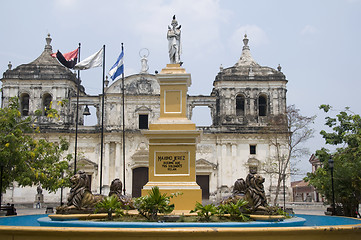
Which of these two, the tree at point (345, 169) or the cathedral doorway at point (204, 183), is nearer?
the tree at point (345, 169)

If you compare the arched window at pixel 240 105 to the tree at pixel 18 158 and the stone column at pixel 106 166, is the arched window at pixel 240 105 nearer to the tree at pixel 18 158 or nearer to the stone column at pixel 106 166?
the stone column at pixel 106 166

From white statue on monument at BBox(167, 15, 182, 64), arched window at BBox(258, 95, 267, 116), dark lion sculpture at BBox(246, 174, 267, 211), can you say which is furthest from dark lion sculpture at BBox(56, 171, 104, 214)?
arched window at BBox(258, 95, 267, 116)

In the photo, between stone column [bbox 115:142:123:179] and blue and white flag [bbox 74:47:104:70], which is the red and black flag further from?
stone column [bbox 115:142:123:179]

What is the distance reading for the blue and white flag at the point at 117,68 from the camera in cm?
2171

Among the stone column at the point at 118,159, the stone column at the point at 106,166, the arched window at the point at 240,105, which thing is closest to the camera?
the stone column at the point at 106,166

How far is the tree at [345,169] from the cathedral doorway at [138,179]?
48.1 ft

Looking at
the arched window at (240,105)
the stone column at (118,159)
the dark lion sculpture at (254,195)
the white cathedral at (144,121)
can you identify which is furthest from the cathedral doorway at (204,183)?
the dark lion sculpture at (254,195)

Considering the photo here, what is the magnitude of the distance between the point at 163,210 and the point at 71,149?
28.1m

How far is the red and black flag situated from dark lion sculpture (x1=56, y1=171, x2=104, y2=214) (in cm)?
1223

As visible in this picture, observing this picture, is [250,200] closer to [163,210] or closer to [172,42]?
[163,210]

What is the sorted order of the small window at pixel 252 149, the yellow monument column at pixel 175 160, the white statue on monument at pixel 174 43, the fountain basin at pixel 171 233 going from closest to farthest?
the fountain basin at pixel 171 233
the yellow monument column at pixel 175 160
the white statue on monument at pixel 174 43
the small window at pixel 252 149

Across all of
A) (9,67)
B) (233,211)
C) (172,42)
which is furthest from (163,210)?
(9,67)

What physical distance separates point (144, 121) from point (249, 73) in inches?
417

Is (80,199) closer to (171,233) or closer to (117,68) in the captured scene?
(171,233)
